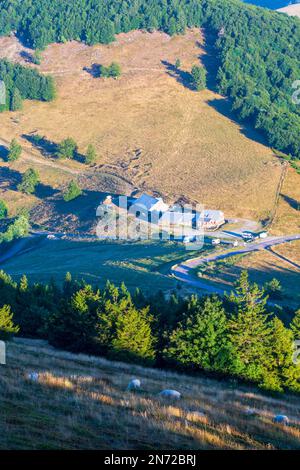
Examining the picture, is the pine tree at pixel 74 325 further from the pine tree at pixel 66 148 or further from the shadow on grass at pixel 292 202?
the pine tree at pixel 66 148

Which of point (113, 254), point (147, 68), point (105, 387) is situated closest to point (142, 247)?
point (113, 254)

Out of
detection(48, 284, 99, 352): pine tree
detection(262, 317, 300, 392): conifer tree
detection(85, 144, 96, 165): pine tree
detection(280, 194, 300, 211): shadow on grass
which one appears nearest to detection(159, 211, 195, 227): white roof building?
detection(280, 194, 300, 211): shadow on grass

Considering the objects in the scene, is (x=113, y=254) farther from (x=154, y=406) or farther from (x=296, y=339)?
(x=154, y=406)

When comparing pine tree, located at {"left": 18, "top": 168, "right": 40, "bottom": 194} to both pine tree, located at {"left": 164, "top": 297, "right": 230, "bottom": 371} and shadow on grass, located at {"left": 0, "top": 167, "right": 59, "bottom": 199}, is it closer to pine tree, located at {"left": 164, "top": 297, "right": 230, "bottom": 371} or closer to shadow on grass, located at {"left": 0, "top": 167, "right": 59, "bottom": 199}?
shadow on grass, located at {"left": 0, "top": 167, "right": 59, "bottom": 199}

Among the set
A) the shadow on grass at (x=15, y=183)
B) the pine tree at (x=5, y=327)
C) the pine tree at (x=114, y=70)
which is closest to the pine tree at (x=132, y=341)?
the pine tree at (x=5, y=327)

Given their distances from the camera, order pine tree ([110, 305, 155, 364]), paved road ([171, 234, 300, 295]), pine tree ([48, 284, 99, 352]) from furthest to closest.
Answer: paved road ([171, 234, 300, 295])
pine tree ([48, 284, 99, 352])
pine tree ([110, 305, 155, 364])

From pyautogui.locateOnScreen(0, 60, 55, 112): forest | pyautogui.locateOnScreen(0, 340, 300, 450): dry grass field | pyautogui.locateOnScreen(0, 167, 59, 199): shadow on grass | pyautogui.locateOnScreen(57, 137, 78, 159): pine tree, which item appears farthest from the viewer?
pyautogui.locateOnScreen(0, 60, 55, 112): forest
